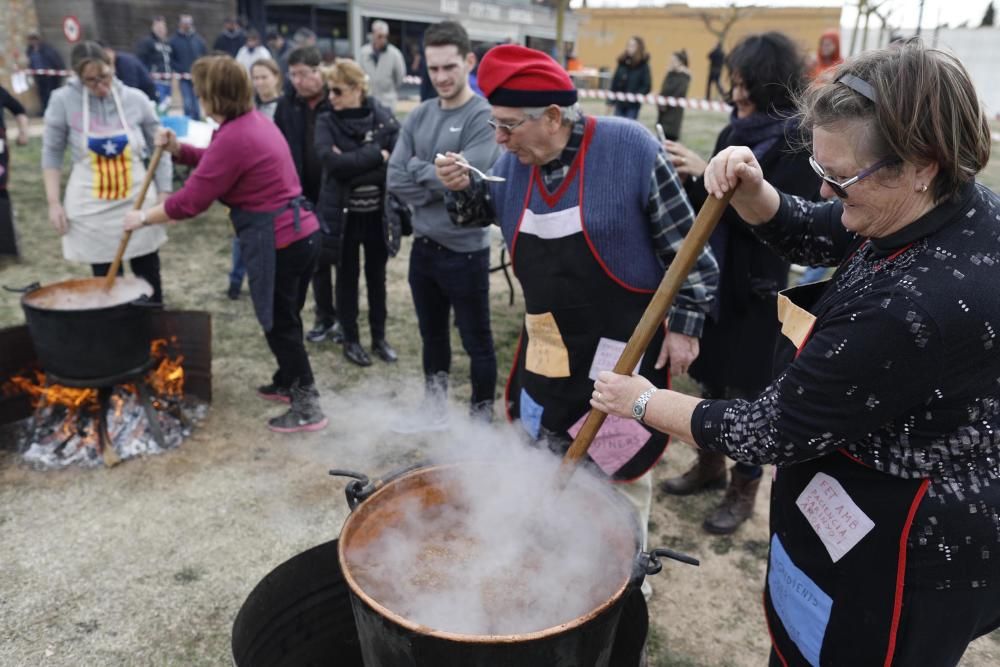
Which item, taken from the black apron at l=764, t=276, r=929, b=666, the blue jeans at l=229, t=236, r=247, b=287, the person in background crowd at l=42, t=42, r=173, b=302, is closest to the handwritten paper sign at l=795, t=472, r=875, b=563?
the black apron at l=764, t=276, r=929, b=666

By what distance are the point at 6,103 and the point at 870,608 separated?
25.6 ft

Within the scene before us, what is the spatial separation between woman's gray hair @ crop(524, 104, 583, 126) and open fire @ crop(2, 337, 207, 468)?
8.84 feet

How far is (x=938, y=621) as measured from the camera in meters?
1.41

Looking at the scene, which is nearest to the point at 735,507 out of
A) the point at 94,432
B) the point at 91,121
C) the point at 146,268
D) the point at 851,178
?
the point at 851,178

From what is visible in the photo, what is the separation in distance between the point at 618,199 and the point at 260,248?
6.89 ft

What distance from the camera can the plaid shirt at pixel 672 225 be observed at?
7.41 feet

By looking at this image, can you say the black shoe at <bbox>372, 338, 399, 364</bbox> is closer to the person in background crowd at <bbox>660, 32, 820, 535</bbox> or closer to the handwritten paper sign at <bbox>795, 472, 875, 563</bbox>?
the person in background crowd at <bbox>660, 32, 820, 535</bbox>

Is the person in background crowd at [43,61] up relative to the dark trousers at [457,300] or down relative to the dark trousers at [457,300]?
up

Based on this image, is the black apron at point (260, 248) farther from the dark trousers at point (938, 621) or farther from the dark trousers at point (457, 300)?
the dark trousers at point (938, 621)

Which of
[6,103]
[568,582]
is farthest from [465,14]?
[568,582]

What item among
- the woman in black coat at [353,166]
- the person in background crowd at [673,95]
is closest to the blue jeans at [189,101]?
the person in background crowd at [673,95]

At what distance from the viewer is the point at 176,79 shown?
45.4 ft

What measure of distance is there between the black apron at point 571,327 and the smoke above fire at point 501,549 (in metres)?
0.24

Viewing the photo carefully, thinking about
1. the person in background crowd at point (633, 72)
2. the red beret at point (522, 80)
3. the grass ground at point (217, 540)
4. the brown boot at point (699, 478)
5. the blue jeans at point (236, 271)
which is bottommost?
the grass ground at point (217, 540)
